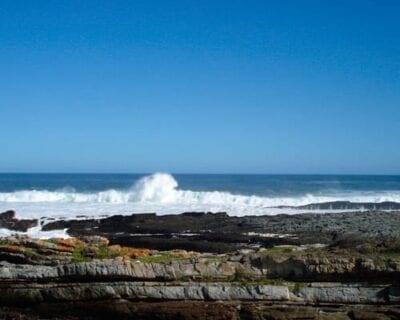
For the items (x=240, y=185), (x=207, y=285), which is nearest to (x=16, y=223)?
(x=207, y=285)

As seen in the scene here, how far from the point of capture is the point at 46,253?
56.3 feet

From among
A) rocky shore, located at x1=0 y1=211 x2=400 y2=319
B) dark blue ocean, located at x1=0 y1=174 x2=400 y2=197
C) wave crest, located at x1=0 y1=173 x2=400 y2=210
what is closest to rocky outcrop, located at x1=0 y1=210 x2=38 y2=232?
rocky shore, located at x1=0 y1=211 x2=400 y2=319

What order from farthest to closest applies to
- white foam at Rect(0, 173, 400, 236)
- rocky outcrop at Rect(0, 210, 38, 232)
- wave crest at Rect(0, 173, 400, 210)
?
wave crest at Rect(0, 173, 400, 210)
white foam at Rect(0, 173, 400, 236)
rocky outcrop at Rect(0, 210, 38, 232)

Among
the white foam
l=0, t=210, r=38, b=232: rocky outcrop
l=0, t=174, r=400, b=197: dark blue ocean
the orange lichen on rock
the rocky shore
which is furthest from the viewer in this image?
l=0, t=174, r=400, b=197: dark blue ocean

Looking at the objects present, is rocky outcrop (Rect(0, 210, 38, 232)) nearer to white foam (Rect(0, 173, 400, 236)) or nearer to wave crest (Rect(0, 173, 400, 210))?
white foam (Rect(0, 173, 400, 236))

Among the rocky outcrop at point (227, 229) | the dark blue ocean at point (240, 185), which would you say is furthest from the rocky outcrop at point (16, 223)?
the dark blue ocean at point (240, 185)

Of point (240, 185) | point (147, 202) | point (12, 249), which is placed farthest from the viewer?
point (240, 185)

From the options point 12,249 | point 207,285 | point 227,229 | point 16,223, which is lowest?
point 16,223

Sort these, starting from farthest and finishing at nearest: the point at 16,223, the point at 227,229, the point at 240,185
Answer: the point at 240,185 < the point at 16,223 < the point at 227,229

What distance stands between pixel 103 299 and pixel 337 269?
5.60m

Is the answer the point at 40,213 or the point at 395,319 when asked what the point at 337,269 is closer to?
the point at 395,319

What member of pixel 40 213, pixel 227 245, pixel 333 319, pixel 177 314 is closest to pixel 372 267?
pixel 333 319

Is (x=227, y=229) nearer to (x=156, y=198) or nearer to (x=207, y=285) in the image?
(x=207, y=285)

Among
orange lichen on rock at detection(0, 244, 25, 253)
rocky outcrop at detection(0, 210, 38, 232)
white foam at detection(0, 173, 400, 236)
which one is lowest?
rocky outcrop at detection(0, 210, 38, 232)
